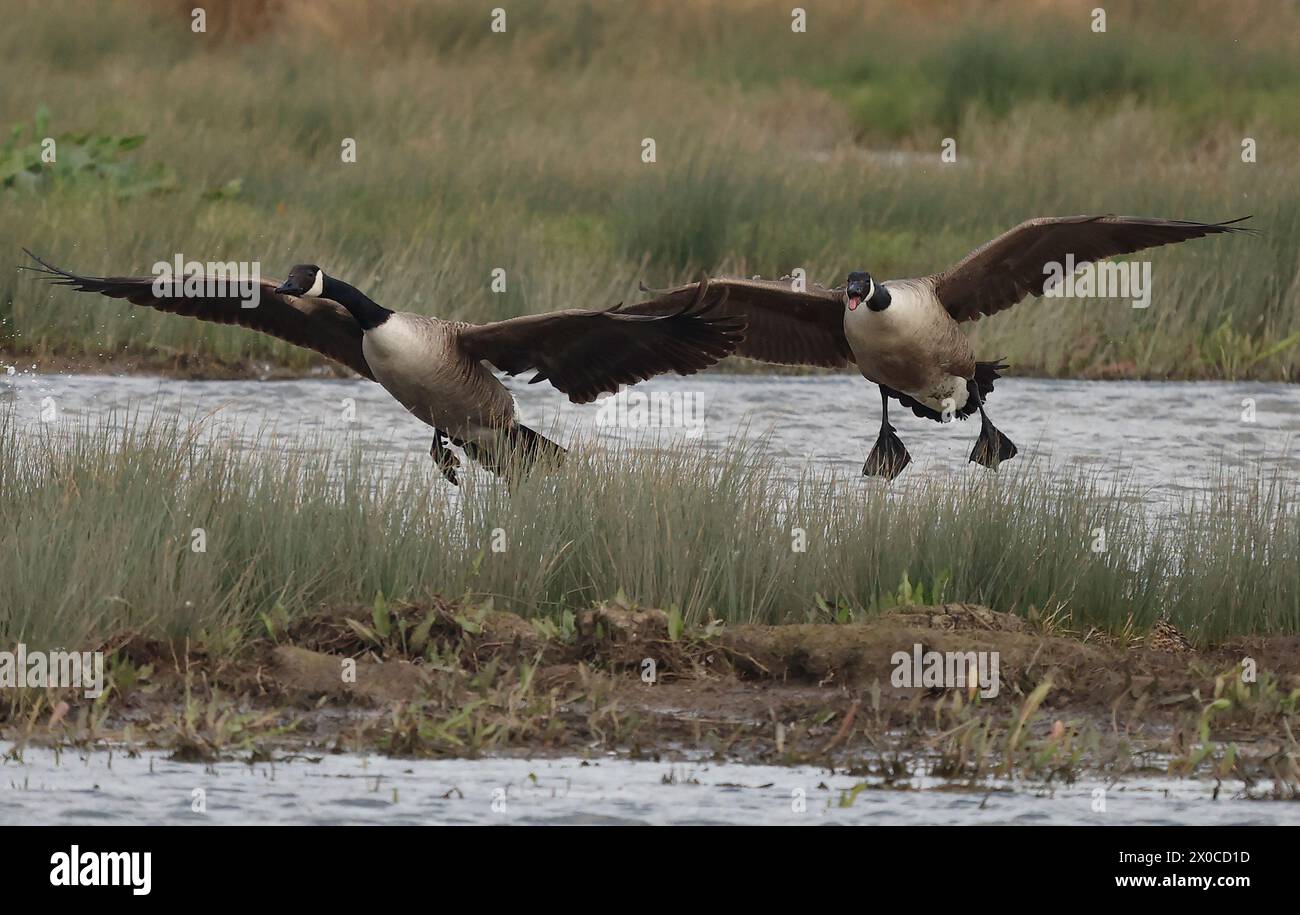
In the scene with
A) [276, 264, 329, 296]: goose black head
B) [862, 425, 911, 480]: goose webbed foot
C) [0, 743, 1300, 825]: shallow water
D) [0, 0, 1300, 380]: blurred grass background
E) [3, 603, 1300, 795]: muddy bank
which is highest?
[0, 0, 1300, 380]: blurred grass background

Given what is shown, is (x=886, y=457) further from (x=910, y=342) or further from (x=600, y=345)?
(x=600, y=345)

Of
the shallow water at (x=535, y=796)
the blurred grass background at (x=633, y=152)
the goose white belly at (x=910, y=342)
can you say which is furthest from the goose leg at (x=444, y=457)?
the blurred grass background at (x=633, y=152)

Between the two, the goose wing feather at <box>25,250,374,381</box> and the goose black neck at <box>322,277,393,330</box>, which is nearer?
the goose black neck at <box>322,277,393,330</box>

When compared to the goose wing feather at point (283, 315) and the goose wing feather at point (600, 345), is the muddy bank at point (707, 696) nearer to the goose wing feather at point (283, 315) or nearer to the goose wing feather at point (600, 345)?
the goose wing feather at point (600, 345)

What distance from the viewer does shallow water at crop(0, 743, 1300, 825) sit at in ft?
22.6

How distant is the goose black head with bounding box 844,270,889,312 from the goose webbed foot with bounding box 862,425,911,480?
986 millimetres

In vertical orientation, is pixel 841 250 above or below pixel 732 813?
above

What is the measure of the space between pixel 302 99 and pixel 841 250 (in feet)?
25.7

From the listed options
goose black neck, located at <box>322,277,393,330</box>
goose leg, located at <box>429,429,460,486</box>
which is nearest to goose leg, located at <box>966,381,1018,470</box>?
goose leg, located at <box>429,429,460,486</box>

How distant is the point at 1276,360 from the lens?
1777 centimetres

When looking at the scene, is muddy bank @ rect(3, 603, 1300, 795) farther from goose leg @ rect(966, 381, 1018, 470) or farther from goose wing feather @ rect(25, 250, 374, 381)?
goose wing feather @ rect(25, 250, 374, 381)

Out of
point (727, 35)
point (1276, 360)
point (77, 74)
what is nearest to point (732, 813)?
point (1276, 360)

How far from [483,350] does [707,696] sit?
3272mm
